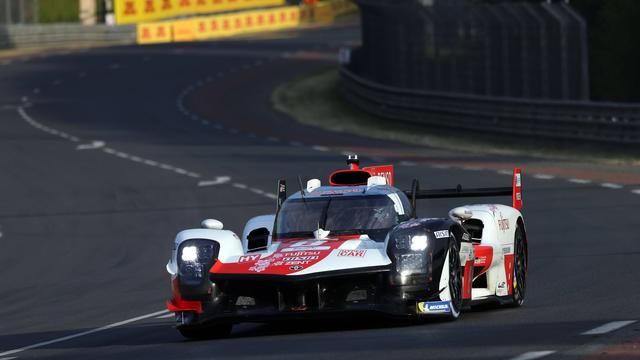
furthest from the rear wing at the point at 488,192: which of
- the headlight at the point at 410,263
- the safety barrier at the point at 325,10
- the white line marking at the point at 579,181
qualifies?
the safety barrier at the point at 325,10

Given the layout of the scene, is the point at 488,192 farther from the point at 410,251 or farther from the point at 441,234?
the point at 410,251

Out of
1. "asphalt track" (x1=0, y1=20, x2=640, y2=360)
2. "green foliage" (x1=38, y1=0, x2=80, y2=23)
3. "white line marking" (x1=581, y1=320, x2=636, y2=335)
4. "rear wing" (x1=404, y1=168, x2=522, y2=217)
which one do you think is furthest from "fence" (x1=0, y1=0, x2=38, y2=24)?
"white line marking" (x1=581, y1=320, x2=636, y2=335)

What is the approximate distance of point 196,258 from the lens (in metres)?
12.7

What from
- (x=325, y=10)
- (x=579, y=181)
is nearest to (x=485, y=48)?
(x=579, y=181)

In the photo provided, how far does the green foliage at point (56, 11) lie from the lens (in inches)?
3477

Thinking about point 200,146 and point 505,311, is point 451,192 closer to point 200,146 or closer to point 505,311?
point 505,311

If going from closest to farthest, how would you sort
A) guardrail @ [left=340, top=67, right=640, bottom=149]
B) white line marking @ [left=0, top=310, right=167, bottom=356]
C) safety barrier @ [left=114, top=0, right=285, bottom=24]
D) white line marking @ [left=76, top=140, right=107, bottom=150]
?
white line marking @ [left=0, top=310, right=167, bottom=356], guardrail @ [left=340, top=67, right=640, bottom=149], white line marking @ [left=76, top=140, right=107, bottom=150], safety barrier @ [left=114, top=0, right=285, bottom=24]

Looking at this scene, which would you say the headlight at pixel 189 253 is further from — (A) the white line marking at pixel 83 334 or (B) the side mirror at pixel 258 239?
(A) the white line marking at pixel 83 334

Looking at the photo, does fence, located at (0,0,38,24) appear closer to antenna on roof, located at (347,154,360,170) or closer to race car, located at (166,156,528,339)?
antenna on roof, located at (347,154,360,170)

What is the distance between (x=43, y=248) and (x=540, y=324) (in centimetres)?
1253

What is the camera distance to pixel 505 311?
45.3ft

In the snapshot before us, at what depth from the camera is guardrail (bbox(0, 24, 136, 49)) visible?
8000 centimetres

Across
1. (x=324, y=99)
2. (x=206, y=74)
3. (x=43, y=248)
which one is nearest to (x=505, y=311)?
(x=43, y=248)

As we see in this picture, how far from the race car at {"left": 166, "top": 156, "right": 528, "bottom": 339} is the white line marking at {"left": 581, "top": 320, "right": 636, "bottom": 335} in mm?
1310
